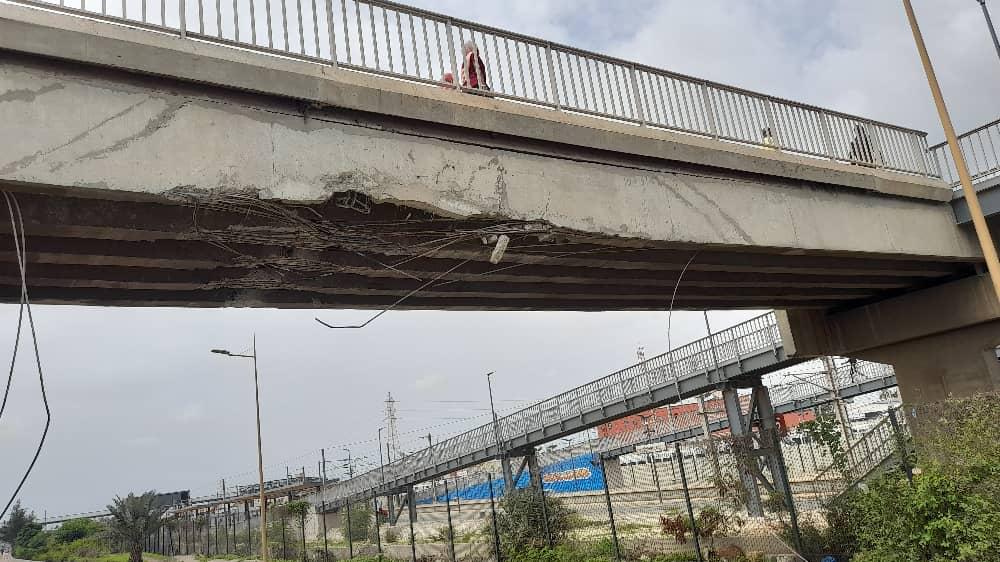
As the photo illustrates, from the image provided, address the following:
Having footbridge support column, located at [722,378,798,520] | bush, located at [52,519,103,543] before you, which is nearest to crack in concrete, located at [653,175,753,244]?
footbridge support column, located at [722,378,798,520]

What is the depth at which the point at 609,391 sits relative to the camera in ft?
93.0

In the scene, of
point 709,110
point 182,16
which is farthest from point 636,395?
point 182,16

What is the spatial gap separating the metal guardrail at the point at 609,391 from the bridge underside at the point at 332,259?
44.9 feet

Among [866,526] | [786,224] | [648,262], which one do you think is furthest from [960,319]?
[648,262]

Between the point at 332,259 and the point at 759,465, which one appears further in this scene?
the point at 759,465

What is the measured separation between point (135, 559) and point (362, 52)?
34.8m

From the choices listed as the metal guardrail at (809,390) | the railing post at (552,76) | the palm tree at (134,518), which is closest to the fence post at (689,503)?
the railing post at (552,76)

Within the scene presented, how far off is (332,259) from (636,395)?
2129cm

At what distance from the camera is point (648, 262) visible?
369 inches

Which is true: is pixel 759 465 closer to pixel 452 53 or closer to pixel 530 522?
pixel 530 522

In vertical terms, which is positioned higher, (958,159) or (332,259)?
(958,159)

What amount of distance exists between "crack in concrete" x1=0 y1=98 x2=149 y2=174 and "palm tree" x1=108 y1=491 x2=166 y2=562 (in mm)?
36709

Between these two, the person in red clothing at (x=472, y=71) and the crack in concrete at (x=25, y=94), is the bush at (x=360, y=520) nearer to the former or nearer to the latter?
the person in red clothing at (x=472, y=71)

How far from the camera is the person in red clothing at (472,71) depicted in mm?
7793
